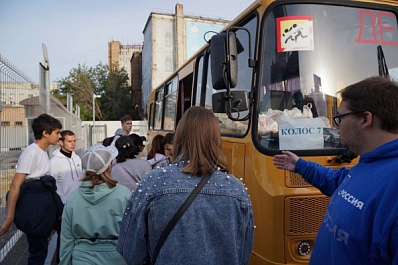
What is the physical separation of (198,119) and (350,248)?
1.01m

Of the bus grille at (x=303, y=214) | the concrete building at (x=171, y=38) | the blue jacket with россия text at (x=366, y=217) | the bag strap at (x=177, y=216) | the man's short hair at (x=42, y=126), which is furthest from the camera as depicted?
the concrete building at (x=171, y=38)

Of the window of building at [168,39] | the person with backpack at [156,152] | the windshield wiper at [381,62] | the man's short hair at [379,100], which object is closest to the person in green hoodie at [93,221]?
the man's short hair at [379,100]

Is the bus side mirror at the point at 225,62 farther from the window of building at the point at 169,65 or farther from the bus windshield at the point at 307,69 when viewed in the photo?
the window of building at the point at 169,65

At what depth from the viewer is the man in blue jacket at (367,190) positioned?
1362 mm

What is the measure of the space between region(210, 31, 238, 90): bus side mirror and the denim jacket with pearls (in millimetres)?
1587

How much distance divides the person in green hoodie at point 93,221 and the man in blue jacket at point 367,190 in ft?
5.20

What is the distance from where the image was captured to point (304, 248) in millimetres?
3094

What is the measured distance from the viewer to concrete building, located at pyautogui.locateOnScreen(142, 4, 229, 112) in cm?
4406

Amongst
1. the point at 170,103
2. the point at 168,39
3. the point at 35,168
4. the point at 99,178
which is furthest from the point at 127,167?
the point at 168,39

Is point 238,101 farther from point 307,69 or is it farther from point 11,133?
point 11,133

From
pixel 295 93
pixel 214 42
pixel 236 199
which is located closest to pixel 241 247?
pixel 236 199

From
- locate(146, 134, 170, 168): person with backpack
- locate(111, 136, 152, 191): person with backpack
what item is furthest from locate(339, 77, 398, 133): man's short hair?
locate(146, 134, 170, 168): person with backpack

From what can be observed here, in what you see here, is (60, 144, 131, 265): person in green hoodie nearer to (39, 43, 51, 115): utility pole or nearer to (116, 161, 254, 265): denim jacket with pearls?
(116, 161, 254, 265): denim jacket with pearls

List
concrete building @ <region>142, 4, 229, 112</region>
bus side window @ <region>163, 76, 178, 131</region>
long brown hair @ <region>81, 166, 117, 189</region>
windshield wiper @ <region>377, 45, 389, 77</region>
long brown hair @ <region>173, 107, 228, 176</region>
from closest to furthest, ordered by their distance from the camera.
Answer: long brown hair @ <region>173, 107, 228, 176</region>
long brown hair @ <region>81, 166, 117, 189</region>
windshield wiper @ <region>377, 45, 389, 77</region>
bus side window @ <region>163, 76, 178, 131</region>
concrete building @ <region>142, 4, 229, 112</region>
